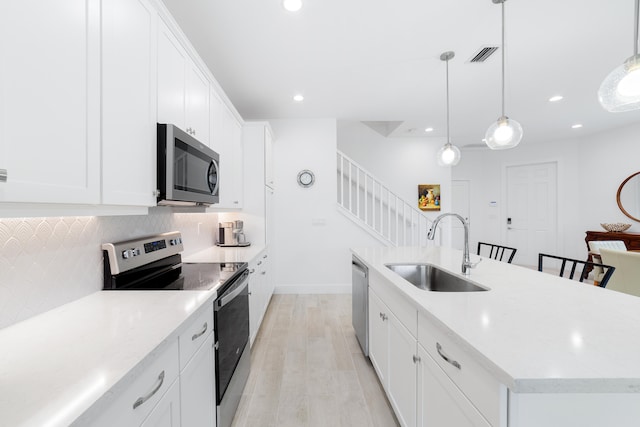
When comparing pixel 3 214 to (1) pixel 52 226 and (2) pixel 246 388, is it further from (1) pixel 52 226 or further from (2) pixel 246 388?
(2) pixel 246 388

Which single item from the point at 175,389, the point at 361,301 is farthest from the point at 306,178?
the point at 175,389

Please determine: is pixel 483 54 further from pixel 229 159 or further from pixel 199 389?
pixel 199 389

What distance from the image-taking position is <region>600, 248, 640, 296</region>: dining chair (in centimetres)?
261

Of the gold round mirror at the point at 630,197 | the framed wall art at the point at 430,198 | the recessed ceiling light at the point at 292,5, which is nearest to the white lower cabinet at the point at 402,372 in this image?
the recessed ceiling light at the point at 292,5

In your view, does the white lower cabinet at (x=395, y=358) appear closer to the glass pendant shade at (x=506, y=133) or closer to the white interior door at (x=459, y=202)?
the glass pendant shade at (x=506, y=133)

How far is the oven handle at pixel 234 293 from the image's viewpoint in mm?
1472

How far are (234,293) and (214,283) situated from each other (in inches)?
7.8

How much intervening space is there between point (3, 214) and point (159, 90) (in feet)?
3.26

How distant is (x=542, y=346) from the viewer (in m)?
0.82

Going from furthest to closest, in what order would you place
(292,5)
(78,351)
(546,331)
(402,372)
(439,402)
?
(292,5) → (402,372) → (439,402) → (546,331) → (78,351)

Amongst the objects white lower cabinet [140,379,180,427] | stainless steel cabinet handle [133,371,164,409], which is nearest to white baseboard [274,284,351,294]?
white lower cabinet [140,379,180,427]

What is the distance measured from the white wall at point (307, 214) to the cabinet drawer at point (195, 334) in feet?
9.40

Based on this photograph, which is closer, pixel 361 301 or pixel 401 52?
pixel 361 301

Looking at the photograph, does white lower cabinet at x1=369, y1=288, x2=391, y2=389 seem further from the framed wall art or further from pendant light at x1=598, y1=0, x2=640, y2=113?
the framed wall art
